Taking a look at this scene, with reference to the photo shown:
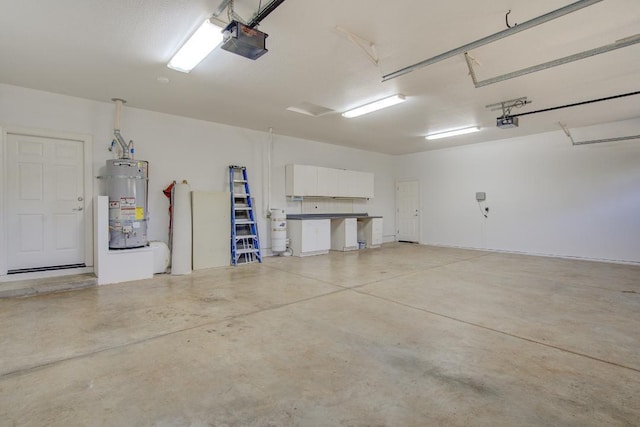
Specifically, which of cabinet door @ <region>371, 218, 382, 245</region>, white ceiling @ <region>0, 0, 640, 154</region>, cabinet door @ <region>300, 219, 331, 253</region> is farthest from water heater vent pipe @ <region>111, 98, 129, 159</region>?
cabinet door @ <region>371, 218, 382, 245</region>

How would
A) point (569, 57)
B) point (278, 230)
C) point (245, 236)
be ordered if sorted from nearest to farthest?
point (569, 57), point (245, 236), point (278, 230)

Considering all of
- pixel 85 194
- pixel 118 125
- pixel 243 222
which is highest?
A: pixel 118 125

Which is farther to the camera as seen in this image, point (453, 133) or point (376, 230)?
point (376, 230)

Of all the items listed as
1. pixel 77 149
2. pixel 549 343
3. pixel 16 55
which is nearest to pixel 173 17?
pixel 16 55

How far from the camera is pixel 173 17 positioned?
2.86 meters

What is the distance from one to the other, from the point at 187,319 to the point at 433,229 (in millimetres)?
7801

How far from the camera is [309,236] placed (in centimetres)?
729

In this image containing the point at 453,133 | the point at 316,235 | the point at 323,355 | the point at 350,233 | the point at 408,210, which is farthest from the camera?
the point at 408,210

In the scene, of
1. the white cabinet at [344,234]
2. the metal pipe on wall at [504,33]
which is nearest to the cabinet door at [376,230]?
the white cabinet at [344,234]

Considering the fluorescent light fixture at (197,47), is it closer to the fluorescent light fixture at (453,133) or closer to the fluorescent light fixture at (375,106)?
the fluorescent light fixture at (375,106)

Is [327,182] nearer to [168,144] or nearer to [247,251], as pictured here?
[247,251]

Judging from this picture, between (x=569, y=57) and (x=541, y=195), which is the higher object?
(x=569, y=57)

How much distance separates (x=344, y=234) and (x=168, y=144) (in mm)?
4527

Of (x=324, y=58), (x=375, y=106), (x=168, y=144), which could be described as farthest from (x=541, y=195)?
(x=168, y=144)
